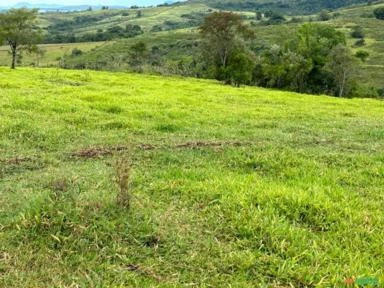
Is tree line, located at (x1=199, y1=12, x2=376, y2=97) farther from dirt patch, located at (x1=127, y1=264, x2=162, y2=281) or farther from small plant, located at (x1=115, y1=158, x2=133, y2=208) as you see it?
dirt patch, located at (x1=127, y1=264, x2=162, y2=281)

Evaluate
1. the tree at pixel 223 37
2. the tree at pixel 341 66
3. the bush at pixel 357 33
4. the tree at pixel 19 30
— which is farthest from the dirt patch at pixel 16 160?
the bush at pixel 357 33

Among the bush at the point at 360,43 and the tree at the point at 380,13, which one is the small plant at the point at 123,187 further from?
the tree at the point at 380,13

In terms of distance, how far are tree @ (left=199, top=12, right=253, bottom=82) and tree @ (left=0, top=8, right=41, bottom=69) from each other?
22.9 metres

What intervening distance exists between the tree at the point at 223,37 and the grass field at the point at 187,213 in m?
54.5

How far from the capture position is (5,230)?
6285 millimetres

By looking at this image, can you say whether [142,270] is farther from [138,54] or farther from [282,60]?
[138,54]

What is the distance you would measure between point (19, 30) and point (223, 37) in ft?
88.9

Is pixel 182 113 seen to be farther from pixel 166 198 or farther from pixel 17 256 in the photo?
pixel 17 256

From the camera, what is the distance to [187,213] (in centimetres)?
711

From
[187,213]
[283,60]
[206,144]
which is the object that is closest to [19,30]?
[283,60]

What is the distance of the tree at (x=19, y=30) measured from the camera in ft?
183

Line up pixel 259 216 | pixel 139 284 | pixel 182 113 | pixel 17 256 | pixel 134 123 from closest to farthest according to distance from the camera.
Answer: pixel 139 284
pixel 17 256
pixel 259 216
pixel 134 123
pixel 182 113

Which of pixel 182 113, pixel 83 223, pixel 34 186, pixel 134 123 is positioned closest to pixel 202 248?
pixel 83 223

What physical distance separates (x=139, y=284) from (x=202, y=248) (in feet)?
3.60
